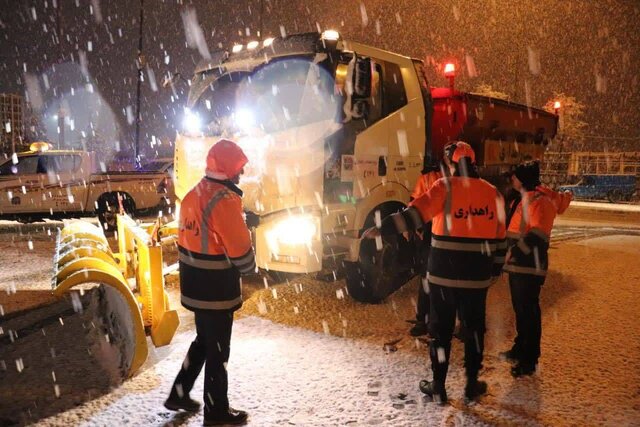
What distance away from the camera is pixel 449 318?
3596mm

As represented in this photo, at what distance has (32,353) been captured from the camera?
4.48m

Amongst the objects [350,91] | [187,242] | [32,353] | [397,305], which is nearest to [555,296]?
[397,305]

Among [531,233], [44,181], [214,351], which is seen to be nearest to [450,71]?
[531,233]

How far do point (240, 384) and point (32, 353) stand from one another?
1.98 metres

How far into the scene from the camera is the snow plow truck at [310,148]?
5.16 metres

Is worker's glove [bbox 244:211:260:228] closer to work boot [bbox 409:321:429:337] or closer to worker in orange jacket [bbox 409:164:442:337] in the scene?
worker in orange jacket [bbox 409:164:442:337]

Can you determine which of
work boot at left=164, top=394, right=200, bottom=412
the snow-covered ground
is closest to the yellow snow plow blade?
the snow-covered ground

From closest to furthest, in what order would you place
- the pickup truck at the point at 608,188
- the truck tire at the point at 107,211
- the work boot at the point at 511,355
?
1. the work boot at the point at 511,355
2. the truck tire at the point at 107,211
3. the pickup truck at the point at 608,188

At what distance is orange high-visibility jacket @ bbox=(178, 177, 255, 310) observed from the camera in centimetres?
303

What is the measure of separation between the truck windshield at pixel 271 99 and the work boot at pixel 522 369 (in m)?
2.83

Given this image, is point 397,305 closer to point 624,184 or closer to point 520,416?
point 520,416

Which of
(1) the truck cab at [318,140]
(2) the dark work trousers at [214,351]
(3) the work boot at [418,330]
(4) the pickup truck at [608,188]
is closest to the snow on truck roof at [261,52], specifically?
Answer: (1) the truck cab at [318,140]

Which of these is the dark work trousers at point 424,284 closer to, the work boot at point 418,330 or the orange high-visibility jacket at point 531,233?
the work boot at point 418,330

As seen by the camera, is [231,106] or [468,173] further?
[231,106]
